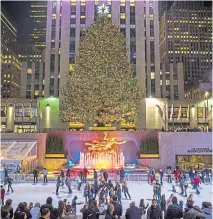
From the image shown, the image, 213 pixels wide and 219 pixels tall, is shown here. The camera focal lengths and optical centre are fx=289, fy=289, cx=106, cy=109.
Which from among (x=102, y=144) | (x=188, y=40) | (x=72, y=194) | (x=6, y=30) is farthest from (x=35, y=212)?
(x=6, y=30)

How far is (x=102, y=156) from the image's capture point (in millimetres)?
37562

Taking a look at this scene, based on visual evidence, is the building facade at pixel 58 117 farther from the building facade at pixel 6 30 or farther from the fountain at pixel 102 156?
the building facade at pixel 6 30

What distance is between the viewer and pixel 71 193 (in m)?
21.5

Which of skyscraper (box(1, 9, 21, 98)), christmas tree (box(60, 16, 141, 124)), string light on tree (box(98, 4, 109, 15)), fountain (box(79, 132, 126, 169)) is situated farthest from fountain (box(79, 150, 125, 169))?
skyscraper (box(1, 9, 21, 98))

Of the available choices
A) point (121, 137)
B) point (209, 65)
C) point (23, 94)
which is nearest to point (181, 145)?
point (121, 137)

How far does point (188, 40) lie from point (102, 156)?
14702 centimetres

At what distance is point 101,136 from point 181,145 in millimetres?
10937

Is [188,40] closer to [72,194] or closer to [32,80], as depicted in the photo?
[32,80]

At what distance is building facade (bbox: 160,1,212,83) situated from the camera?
167 metres

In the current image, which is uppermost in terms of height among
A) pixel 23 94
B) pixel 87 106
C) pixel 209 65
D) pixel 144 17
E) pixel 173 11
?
pixel 173 11

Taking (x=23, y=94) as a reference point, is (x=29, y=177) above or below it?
below

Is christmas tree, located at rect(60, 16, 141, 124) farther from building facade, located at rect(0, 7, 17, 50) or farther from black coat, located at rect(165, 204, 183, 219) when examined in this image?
building facade, located at rect(0, 7, 17, 50)

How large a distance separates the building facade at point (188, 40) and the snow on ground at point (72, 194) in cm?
14838

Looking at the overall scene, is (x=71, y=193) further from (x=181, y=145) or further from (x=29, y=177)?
(x=181, y=145)
